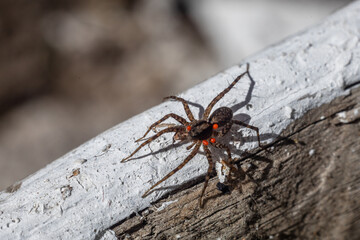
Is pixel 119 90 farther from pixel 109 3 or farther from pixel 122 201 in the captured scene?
pixel 122 201

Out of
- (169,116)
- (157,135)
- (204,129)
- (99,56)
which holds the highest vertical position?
(99,56)

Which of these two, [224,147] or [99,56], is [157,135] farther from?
[99,56]

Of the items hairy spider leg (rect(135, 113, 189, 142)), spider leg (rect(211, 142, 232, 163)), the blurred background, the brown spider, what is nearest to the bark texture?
spider leg (rect(211, 142, 232, 163))

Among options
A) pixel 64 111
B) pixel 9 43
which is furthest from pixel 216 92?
pixel 9 43

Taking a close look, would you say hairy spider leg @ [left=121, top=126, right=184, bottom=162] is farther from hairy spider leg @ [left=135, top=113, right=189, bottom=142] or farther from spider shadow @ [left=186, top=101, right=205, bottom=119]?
spider shadow @ [left=186, top=101, right=205, bottom=119]

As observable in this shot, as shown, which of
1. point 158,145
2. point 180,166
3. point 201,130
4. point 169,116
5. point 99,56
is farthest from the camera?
point 99,56

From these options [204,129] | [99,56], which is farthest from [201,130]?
[99,56]
